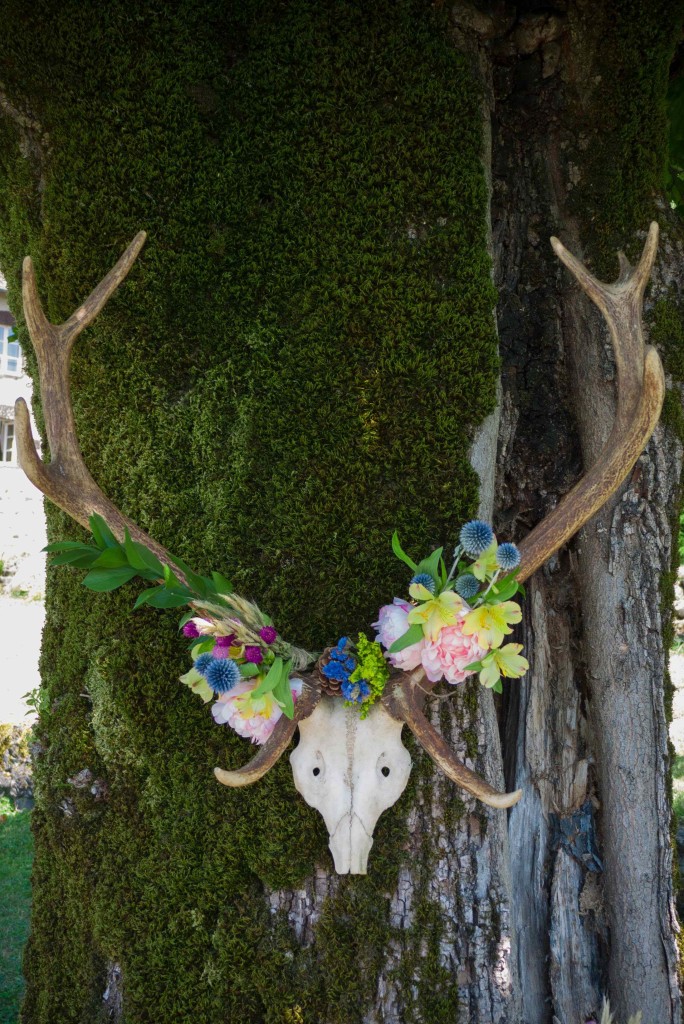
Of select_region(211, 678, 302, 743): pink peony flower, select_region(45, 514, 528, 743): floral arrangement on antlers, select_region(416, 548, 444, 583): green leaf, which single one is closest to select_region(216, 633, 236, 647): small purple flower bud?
select_region(45, 514, 528, 743): floral arrangement on antlers

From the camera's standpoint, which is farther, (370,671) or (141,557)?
(370,671)

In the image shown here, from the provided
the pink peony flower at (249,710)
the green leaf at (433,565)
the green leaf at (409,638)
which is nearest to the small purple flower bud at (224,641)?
the pink peony flower at (249,710)

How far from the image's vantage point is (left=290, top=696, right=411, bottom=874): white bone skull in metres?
2.23

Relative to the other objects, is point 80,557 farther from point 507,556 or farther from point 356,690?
point 507,556

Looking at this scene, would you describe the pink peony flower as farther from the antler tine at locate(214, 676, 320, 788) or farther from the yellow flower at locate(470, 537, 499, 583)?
the yellow flower at locate(470, 537, 499, 583)

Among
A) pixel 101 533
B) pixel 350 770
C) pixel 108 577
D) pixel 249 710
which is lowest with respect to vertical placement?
pixel 350 770

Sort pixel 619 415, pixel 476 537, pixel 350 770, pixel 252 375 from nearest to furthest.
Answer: pixel 476 537
pixel 350 770
pixel 619 415
pixel 252 375

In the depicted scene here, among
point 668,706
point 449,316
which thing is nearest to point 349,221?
point 449,316

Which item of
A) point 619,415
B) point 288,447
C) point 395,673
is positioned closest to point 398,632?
point 395,673

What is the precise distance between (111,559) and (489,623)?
0.99 meters

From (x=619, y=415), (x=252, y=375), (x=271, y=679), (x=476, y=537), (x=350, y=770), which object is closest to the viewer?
(x=271, y=679)

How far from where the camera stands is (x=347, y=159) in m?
2.45

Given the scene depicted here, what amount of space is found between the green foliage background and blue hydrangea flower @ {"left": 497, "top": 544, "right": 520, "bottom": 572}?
355 millimetres

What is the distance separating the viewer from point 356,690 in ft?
7.20
